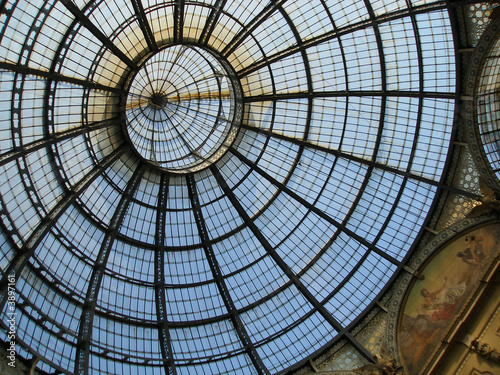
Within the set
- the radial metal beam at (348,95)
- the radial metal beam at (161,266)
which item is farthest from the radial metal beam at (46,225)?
the radial metal beam at (348,95)

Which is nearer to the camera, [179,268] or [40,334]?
[40,334]

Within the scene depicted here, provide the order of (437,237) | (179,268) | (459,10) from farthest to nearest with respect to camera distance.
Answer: (179,268), (437,237), (459,10)

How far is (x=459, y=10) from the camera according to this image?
72.6 ft

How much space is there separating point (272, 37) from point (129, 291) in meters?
18.9

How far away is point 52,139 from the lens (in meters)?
22.4

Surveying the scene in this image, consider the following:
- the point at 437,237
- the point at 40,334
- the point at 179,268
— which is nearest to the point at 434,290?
the point at 437,237

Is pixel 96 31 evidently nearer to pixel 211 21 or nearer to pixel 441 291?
pixel 211 21

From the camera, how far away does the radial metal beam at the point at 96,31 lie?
20533 millimetres

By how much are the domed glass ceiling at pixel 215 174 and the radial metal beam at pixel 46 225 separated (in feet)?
0.37

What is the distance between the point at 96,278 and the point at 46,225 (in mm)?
5335

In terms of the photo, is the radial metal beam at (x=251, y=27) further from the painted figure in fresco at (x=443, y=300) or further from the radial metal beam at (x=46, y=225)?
the painted figure in fresco at (x=443, y=300)

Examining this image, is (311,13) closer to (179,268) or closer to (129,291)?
(179,268)

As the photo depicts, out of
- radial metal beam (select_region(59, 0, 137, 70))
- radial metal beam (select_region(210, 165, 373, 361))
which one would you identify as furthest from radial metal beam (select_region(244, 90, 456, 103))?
radial metal beam (select_region(59, 0, 137, 70))

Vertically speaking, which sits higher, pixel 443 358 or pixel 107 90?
pixel 107 90
